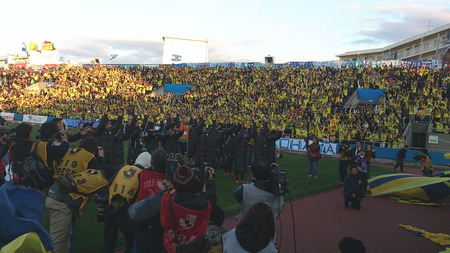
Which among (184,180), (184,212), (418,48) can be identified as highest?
(418,48)

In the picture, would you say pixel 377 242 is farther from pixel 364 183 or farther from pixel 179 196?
pixel 179 196

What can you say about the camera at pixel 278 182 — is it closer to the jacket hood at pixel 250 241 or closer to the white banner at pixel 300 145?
the jacket hood at pixel 250 241

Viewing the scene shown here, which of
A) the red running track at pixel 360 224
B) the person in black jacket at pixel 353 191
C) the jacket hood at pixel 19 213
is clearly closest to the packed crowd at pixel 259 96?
the person in black jacket at pixel 353 191

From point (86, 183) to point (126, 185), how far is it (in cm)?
71

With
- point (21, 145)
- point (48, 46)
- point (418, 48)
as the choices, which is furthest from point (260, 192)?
point (48, 46)

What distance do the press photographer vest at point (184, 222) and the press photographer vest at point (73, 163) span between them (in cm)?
211

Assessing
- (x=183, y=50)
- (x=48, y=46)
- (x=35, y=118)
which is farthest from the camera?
(x=48, y=46)

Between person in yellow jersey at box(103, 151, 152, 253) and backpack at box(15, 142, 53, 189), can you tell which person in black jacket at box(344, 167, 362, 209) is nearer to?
person in yellow jersey at box(103, 151, 152, 253)

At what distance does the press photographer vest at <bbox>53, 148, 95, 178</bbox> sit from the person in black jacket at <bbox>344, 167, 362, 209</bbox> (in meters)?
7.35

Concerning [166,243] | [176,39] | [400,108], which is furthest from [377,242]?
[176,39]

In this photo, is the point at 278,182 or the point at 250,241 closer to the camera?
the point at 250,241

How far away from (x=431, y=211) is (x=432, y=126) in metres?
13.8

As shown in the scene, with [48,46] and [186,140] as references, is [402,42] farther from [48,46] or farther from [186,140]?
[48,46]

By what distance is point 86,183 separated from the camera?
443 cm
